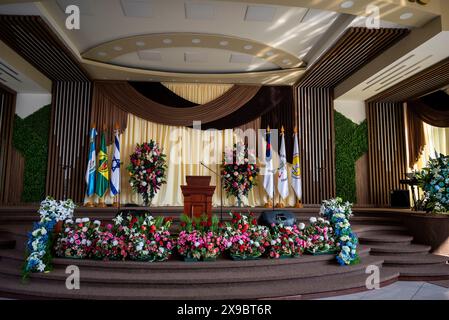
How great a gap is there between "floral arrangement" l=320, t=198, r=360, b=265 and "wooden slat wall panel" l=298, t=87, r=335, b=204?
13.2 feet

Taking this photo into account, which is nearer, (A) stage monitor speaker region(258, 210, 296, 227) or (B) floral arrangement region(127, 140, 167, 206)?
(A) stage monitor speaker region(258, 210, 296, 227)

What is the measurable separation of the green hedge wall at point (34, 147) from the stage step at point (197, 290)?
16.3 feet

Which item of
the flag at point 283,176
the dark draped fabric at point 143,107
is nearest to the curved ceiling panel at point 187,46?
the dark draped fabric at point 143,107

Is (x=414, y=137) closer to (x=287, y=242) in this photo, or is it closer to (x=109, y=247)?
(x=287, y=242)

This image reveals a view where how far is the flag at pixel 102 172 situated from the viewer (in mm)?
8125

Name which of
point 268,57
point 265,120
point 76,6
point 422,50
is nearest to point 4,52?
point 76,6

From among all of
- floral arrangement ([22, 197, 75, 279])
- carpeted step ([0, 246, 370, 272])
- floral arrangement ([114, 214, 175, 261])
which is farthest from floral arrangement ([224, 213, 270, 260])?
floral arrangement ([22, 197, 75, 279])

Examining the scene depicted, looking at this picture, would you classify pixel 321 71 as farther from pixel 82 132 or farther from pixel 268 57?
pixel 82 132

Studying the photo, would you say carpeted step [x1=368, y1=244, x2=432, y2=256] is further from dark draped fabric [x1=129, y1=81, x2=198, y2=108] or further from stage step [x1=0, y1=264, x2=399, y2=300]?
dark draped fabric [x1=129, y1=81, x2=198, y2=108]

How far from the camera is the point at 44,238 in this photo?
4078 millimetres

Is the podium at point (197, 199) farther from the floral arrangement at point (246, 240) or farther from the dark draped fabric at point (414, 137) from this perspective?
the dark draped fabric at point (414, 137)

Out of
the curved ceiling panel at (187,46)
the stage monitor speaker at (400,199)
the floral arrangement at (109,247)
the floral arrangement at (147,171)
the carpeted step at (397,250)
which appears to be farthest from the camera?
the stage monitor speaker at (400,199)

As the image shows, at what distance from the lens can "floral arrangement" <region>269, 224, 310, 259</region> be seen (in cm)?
435
